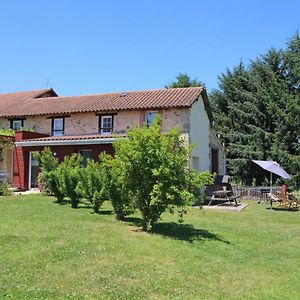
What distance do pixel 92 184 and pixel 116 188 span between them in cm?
157

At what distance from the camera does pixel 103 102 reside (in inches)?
1098

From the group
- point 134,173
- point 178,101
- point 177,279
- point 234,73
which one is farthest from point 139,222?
point 234,73

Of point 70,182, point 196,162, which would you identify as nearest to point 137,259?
point 70,182

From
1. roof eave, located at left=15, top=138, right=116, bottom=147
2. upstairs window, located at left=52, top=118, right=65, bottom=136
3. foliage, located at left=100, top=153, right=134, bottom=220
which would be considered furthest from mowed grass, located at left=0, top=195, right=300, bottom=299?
upstairs window, located at left=52, top=118, right=65, bottom=136

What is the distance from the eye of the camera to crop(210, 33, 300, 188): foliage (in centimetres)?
3356

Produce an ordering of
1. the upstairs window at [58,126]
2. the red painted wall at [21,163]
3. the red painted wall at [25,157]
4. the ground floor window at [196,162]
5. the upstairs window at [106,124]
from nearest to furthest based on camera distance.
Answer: the ground floor window at [196,162]
the red painted wall at [25,157]
the red painted wall at [21,163]
the upstairs window at [106,124]
the upstairs window at [58,126]

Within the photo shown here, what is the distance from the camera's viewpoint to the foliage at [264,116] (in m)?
33.6

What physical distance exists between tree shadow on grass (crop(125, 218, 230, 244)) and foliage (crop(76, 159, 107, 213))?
1333mm

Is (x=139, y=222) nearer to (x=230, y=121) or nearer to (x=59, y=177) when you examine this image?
(x=59, y=177)

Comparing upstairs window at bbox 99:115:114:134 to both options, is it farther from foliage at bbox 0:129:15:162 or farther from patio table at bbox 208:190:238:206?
patio table at bbox 208:190:238:206

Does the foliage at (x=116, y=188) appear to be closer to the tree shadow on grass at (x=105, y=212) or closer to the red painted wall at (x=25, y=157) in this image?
the tree shadow on grass at (x=105, y=212)

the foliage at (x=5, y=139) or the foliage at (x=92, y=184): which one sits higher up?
the foliage at (x=5, y=139)

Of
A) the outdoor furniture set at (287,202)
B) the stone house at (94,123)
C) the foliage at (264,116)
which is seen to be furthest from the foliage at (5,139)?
the foliage at (264,116)

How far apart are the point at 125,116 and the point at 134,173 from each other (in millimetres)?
14615
